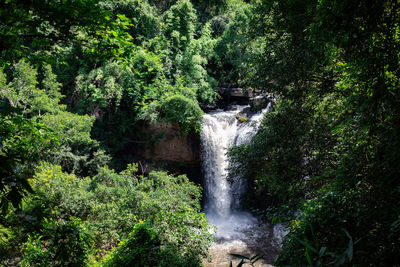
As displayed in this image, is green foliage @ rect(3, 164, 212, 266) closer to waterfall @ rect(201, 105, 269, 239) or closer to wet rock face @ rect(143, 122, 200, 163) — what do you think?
wet rock face @ rect(143, 122, 200, 163)

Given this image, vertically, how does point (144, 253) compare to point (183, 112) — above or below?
below

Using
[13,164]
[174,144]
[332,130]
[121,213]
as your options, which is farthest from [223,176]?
[13,164]

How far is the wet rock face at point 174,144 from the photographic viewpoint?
12719 mm

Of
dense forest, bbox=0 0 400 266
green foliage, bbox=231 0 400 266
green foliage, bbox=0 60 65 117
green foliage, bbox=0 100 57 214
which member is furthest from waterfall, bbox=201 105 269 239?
green foliage, bbox=0 100 57 214

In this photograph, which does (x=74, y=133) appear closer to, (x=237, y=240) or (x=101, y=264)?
(x=101, y=264)

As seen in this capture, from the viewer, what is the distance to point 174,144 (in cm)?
1281

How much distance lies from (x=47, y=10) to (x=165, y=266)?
437cm

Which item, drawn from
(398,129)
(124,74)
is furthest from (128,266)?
(124,74)

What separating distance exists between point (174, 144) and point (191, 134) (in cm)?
106

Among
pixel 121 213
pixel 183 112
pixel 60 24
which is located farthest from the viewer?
pixel 183 112

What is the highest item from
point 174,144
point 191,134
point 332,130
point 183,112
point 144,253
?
point 332,130

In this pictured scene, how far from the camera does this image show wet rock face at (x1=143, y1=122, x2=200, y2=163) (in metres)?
12.7

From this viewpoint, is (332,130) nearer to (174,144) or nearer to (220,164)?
(220,164)

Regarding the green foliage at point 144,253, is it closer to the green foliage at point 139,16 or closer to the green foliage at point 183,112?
the green foliage at point 183,112
